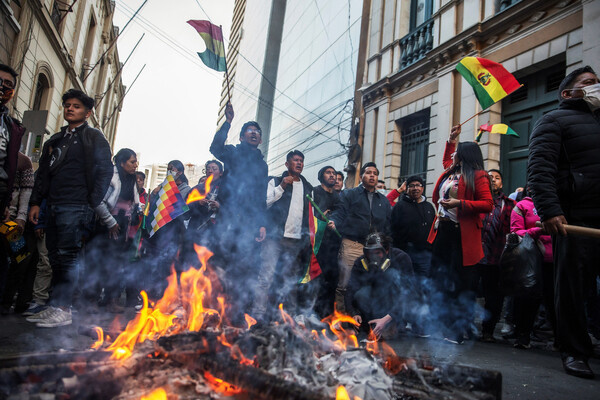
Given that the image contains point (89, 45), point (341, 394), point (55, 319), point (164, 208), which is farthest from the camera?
point (89, 45)

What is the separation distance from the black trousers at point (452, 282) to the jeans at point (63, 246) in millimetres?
3622

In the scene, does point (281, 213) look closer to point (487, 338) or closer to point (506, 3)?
point (487, 338)

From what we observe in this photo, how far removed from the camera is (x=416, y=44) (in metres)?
10.4

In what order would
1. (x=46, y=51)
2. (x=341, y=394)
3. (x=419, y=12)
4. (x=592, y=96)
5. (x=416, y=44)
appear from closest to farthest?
(x=341, y=394)
(x=592, y=96)
(x=416, y=44)
(x=419, y=12)
(x=46, y=51)

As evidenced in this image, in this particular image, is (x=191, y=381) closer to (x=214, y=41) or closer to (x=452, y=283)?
(x=452, y=283)

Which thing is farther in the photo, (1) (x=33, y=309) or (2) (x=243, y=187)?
(2) (x=243, y=187)

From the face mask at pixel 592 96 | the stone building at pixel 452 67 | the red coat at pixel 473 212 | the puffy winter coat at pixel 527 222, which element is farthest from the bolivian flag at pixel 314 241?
the stone building at pixel 452 67

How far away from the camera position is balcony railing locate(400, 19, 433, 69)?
32.8ft

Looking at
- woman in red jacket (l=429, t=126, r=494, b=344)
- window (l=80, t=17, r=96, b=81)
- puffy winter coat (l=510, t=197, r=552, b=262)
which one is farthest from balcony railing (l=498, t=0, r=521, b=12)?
window (l=80, t=17, r=96, b=81)

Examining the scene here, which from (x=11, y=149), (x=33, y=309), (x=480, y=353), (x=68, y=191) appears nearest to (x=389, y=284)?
(x=480, y=353)

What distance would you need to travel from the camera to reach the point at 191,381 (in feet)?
5.94

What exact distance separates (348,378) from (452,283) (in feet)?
7.70

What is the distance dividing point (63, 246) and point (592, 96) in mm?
4535

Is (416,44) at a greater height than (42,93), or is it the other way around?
(416,44)
